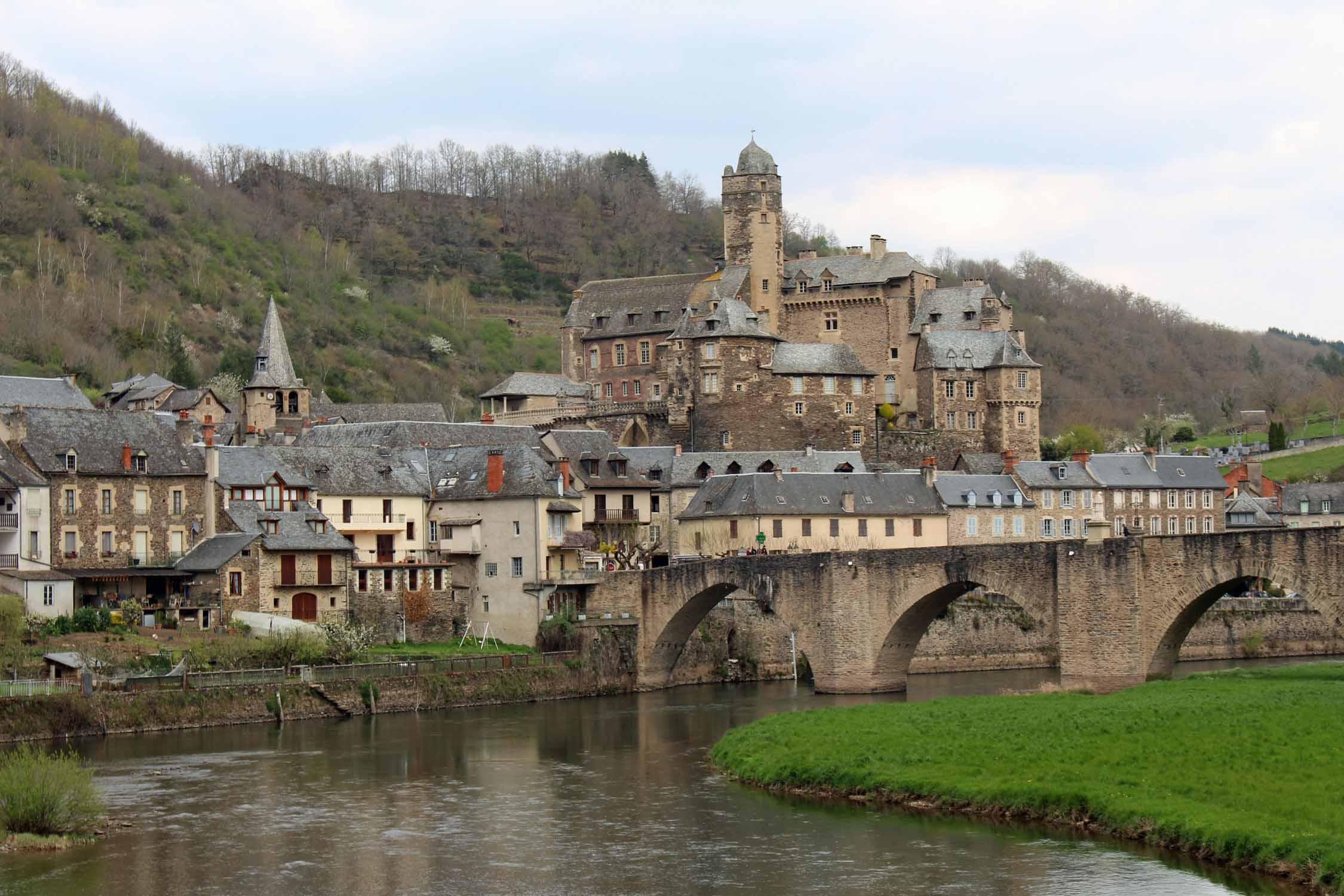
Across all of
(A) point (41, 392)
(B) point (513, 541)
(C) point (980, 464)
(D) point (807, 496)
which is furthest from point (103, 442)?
(C) point (980, 464)

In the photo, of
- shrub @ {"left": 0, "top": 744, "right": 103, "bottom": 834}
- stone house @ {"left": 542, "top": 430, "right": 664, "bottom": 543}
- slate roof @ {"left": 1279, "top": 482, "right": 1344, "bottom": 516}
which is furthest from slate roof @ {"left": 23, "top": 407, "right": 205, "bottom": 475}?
slate roof @ {"left": 1279, "top": 482, "right": 1344, "bottom": 516}

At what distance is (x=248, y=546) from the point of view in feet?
225

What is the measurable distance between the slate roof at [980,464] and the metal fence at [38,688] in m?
49.4

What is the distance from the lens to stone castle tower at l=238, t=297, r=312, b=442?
352 feet

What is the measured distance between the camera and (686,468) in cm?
8525

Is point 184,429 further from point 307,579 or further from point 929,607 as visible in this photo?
point 929,607

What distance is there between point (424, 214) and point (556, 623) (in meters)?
122

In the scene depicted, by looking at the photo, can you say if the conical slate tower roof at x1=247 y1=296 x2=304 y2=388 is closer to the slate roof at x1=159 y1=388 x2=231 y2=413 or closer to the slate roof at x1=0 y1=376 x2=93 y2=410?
the slate roof at x1=159 y1=388 x2=231 y2=413

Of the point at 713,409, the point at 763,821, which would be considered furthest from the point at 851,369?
the point at 763,821

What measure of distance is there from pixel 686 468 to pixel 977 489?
43.7ft

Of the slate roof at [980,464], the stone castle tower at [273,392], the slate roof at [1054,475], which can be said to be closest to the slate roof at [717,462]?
the slate roof at [980,464]

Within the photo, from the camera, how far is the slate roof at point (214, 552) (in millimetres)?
67875

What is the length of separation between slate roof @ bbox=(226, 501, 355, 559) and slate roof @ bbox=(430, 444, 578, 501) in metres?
6.00

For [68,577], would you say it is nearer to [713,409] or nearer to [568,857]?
[568,857]
